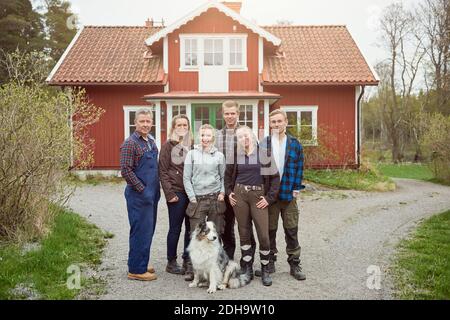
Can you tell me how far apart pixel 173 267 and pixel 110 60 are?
43.3 ft

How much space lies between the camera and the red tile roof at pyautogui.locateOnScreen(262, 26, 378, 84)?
1631 cm

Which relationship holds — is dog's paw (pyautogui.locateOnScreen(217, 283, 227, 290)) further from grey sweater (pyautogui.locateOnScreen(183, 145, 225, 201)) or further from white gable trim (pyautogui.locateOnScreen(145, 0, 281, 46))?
white gable trim (pyautogui.locateOnScreen(145, 0, 281, 46))

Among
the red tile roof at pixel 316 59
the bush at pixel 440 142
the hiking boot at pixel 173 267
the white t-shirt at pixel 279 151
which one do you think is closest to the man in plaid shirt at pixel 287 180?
the white t-shirt at pixel 279 151

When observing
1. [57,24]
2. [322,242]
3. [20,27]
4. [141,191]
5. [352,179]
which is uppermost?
[57,24]

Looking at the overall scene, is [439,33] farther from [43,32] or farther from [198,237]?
[198,237]

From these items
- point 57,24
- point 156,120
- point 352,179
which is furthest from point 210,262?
point 57,24

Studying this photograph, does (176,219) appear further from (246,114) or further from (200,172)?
(246,114)

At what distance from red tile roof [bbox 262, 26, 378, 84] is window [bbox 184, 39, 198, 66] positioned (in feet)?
8.61

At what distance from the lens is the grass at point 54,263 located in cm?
495

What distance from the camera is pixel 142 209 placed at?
5.38m

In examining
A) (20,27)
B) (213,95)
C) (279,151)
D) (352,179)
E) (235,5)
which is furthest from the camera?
(20,27)

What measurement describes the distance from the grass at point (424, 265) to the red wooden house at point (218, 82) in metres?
8.39

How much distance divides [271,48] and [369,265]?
41.7 ft

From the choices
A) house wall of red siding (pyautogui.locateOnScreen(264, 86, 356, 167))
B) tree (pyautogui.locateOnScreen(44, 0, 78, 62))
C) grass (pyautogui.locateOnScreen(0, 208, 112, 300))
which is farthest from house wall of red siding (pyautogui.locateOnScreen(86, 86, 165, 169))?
tree (pyautogui.locateOnScreen(44, 0, 78, 62))
